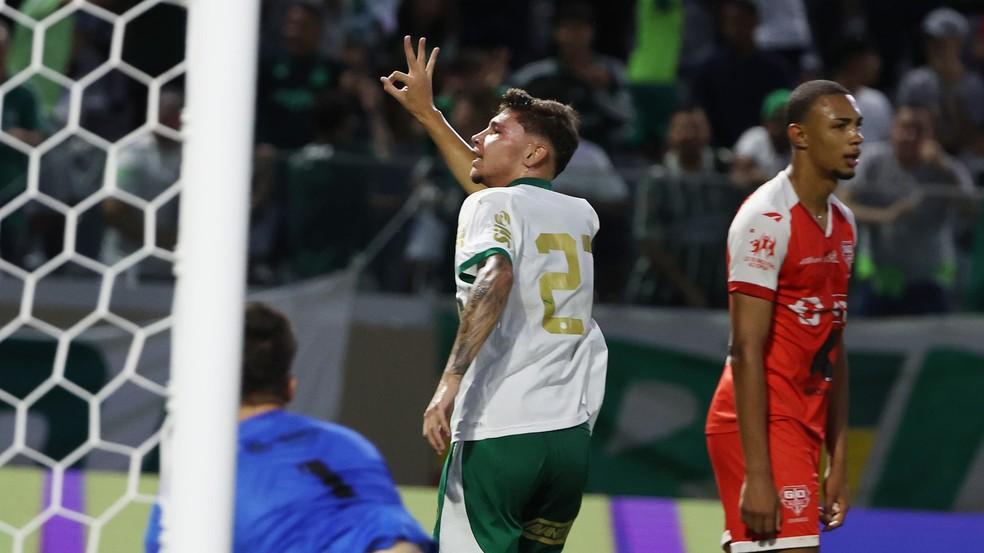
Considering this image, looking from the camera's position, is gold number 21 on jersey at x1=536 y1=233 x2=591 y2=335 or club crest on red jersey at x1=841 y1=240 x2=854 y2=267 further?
club crest on red jersey at x1=841 y1=240 x2=854 y2=267

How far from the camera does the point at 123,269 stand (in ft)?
12.2

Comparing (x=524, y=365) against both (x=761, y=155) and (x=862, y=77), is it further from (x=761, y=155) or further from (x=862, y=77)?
(x=862, y=77)

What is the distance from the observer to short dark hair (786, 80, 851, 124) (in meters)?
3.90

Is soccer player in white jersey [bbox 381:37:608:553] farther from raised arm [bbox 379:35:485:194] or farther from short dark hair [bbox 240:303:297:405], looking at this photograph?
short dark hair [bbox 240:303:297:405]

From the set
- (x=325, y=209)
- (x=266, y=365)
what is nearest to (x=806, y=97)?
(x=266, y=365)

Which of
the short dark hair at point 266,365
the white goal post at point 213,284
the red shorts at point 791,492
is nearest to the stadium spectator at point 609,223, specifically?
the short dark hair at point 266,365

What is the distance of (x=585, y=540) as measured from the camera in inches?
232

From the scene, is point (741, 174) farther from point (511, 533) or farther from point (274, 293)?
point (511, 533)

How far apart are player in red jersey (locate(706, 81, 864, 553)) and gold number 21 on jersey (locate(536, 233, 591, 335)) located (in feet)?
1.39

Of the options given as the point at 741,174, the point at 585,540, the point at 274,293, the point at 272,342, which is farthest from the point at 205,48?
the point at 741,174

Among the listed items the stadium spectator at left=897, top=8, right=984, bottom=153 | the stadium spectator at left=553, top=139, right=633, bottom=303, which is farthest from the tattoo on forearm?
the stadium spectator at left=897, top=8, right=984, bottom=153

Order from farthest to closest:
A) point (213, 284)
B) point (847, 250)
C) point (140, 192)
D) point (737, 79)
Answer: point (737, 79)
point (140, 192)
point (847, 250)
point (213, 284)

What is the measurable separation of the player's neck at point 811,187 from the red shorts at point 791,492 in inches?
23.3

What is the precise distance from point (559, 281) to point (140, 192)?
12.2 feet
